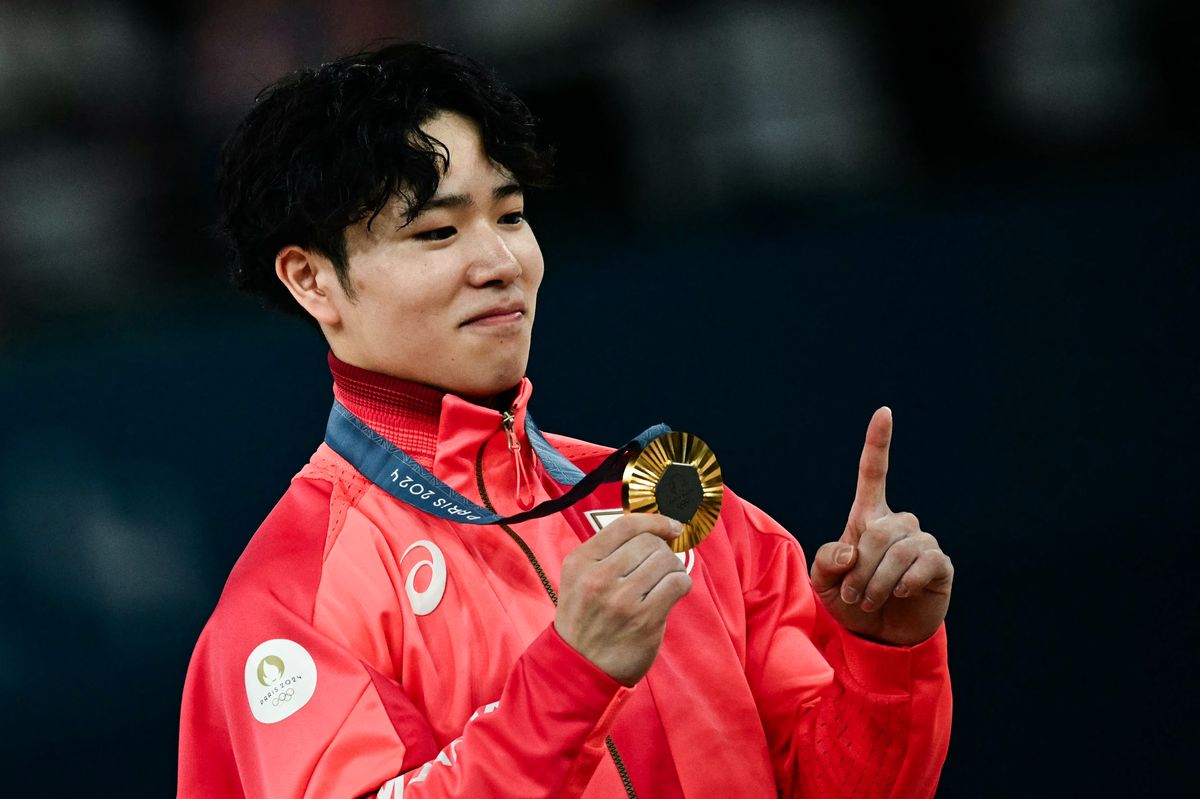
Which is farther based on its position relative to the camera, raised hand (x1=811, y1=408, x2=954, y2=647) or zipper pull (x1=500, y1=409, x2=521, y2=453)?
zipper pull (x1=500, y1=409, x2=521, y2=453)

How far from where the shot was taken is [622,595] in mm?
1284

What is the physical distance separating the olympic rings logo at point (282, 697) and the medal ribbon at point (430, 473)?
213 mm

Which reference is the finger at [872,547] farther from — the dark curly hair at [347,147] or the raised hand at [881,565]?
the dark curly hair at [347,147]

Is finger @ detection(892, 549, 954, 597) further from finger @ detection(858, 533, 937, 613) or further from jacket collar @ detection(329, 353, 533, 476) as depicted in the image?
jacket collar @ detection(329, 353, 533, 476)

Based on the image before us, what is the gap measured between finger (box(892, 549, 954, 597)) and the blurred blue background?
1.13 metres

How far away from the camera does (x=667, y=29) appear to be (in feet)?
8.90

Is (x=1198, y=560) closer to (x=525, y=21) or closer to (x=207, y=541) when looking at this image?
(x=525, y=21)

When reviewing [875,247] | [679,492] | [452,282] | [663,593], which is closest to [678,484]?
[679,492]

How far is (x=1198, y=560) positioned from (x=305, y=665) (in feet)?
5.96

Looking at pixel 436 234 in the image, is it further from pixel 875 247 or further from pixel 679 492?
pixel 875 247

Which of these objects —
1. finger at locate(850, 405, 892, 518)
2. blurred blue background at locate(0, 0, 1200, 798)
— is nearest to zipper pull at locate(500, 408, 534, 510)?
finger at locate(850, 405, 892, 518)

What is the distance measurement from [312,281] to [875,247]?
4.22 ft

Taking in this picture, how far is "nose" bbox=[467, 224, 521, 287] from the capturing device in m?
1.54

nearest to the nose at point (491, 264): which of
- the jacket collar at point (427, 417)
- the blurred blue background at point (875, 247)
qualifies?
the jacket collar at point (427, 417)
